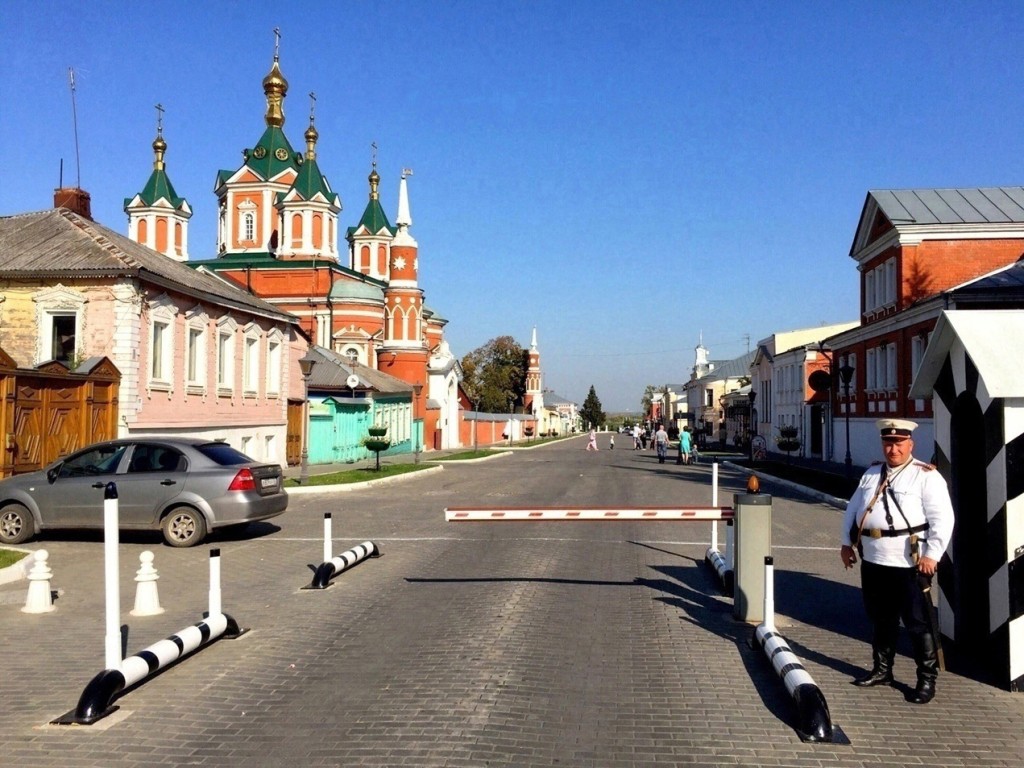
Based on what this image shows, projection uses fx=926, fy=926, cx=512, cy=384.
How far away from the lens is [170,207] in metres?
63.9

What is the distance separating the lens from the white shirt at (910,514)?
20.3 ft

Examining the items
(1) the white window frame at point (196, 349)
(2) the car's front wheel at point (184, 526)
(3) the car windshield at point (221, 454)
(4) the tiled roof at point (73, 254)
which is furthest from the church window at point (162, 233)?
(2) the car's front wheel at point (184, 526)

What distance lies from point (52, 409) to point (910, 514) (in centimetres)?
1877

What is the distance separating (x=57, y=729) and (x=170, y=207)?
63.5 metres

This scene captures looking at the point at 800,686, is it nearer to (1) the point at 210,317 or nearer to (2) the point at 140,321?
(2) the point at 140,321

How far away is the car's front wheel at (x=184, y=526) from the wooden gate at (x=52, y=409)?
686 centimetres

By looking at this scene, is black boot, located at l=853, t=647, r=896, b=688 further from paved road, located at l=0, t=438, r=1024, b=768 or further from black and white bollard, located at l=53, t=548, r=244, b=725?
black and white bollard, located at l=53, t=548, r=244, b=725

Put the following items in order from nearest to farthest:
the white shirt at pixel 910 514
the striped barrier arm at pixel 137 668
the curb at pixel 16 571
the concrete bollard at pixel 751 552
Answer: the striped barrier arm at pixel 137 668 → the white shirt at pixel 910 514 → the concrete bollard at pixel 751 552 → the curb at pixel 16 571

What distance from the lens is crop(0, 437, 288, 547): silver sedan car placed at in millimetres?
13625

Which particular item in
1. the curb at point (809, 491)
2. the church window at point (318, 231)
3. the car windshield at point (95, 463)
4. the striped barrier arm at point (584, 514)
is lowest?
the curb at point (809, 491)

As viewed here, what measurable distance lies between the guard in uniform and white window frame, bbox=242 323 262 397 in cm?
2671

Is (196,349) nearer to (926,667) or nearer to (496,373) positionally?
(926,667)

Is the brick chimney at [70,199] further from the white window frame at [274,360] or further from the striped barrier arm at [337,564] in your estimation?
the striped barrier arm at [337,564]

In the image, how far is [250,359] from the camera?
103ft
